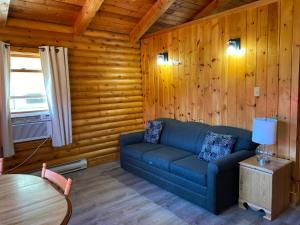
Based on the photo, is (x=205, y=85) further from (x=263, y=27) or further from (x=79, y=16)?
(x=79, y=16)

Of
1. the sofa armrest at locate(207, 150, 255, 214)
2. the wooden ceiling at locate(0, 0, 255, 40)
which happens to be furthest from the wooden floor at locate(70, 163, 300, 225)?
the wooden ceiling at locate(0, 0, 255, 40)

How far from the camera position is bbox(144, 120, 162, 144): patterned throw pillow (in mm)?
4402

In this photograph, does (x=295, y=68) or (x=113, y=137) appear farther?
(x=113, y=137)

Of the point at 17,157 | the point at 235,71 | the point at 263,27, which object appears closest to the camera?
the point at 263,27

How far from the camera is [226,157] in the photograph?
2971 millimetres

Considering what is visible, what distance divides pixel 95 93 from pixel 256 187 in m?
3.16

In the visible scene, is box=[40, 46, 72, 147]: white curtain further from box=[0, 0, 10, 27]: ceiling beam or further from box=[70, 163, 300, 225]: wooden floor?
box=[70, 163, 300, 225]: wooden floor

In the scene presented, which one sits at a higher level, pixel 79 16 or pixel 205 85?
pixel 79 16

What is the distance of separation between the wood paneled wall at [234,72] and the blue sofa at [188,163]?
0.30 metres

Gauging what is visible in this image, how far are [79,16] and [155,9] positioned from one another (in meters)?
1.30

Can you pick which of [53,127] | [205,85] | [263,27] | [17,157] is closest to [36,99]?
[53,127]

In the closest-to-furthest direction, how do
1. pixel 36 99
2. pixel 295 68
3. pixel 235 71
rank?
1. pixel 295 68
2. pixel 235 71
3. pixel 36 99


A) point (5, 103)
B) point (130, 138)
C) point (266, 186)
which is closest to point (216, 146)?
point (266, 186)

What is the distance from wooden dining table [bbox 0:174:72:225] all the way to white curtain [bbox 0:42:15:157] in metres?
1.90
